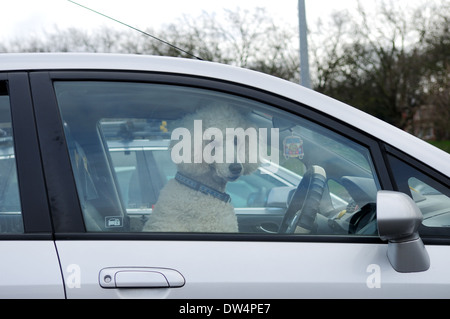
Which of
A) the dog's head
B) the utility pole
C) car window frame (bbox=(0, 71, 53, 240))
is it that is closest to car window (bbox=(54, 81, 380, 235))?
the dog's head

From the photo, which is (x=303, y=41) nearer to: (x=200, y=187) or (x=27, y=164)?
(x=200, y=187)

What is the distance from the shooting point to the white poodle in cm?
194

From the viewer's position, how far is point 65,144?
6.27 feet

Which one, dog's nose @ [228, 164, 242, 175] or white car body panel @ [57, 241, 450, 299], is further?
dog's nose @ [228, 164, 242, 175]

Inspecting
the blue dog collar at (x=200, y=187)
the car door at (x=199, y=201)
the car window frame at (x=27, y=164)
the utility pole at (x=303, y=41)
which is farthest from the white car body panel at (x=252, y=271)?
the utility pole at (x=303, y=41)

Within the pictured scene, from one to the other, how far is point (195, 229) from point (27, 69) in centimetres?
73

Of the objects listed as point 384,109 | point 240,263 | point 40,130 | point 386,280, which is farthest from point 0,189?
point 384,109

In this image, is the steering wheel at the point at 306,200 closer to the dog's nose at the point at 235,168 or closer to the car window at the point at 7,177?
the dog's nose at the point at 235,168

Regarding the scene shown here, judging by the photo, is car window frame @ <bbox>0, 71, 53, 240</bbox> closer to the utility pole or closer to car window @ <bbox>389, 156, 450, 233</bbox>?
car window @ <bbox>389, 156, 450, 233</bbox>

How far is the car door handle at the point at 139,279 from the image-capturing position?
5.75 ft

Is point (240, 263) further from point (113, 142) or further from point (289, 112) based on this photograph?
point (113, 142)

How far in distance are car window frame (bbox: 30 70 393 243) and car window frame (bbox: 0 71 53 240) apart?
0.07ft

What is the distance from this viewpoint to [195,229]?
190 centimetres
